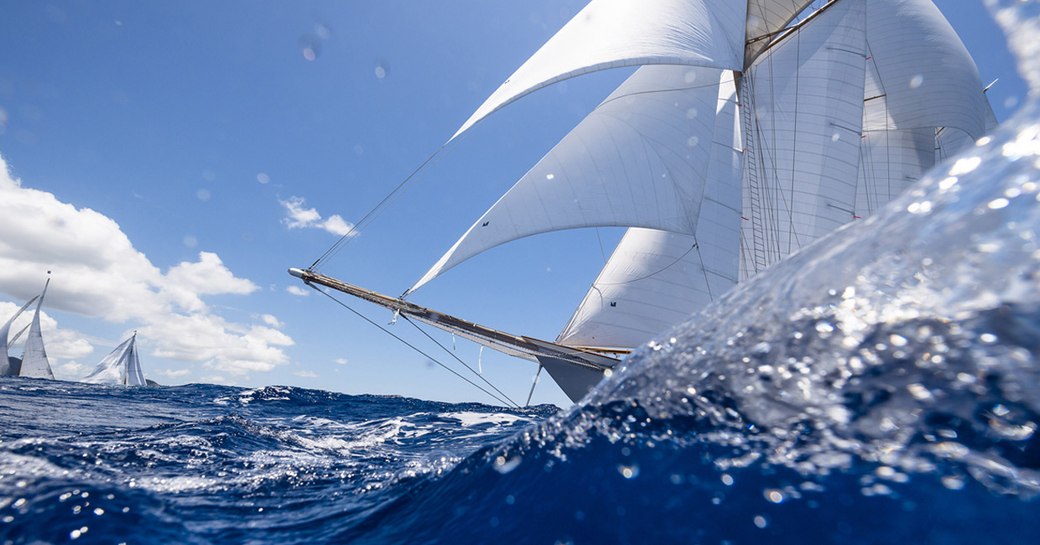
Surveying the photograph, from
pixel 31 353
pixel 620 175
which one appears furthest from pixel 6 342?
pixel 620 175

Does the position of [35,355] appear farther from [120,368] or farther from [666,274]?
[666,274]

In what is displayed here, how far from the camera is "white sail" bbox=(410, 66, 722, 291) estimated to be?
11.6 metres

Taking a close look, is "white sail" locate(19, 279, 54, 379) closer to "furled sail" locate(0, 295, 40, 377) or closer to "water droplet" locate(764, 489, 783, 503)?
"furled sail" locate(0, 295, 40, 377)

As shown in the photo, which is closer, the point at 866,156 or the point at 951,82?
the point at 951,82

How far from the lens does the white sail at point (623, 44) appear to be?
1051cm

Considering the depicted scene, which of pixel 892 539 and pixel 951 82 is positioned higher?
pixel 951 82

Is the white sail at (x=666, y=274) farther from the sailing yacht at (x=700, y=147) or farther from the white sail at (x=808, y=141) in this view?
the white sail at (x=808, y=141)

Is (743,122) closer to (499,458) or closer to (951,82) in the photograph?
(951,82)

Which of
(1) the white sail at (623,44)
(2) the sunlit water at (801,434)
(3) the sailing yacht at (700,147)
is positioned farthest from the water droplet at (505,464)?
(1) the white sail at (623,44)

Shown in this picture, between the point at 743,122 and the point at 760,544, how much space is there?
20313mm

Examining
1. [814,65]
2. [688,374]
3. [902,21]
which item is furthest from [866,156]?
[688,374]

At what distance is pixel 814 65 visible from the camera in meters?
18.4

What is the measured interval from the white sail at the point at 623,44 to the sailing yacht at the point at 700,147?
0.05 metres

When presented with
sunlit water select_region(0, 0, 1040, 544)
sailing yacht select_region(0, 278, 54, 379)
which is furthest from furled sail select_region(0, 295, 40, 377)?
sunlit water select_region(0, 0, 1040, 544)
